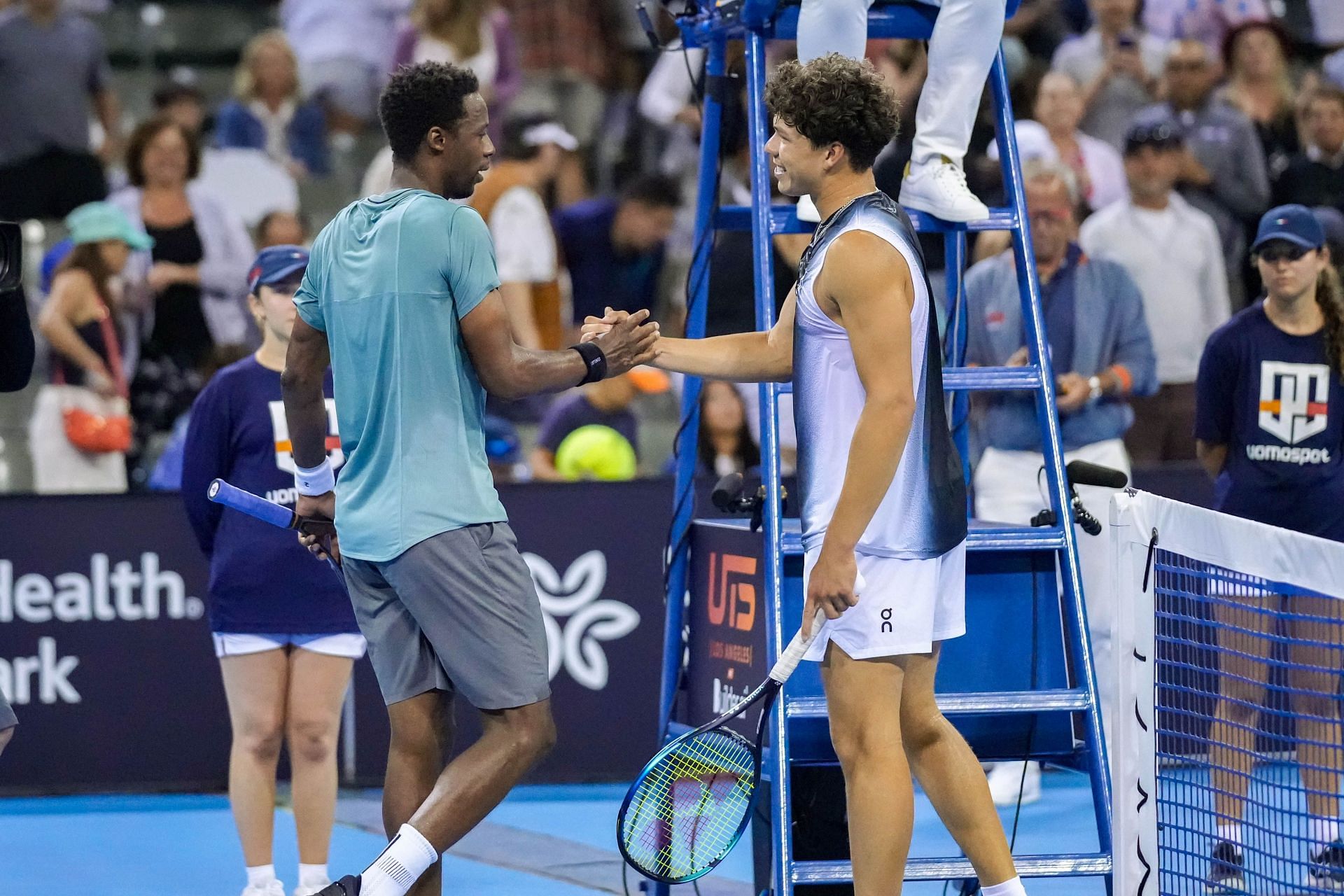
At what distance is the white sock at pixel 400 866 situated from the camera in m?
3.94

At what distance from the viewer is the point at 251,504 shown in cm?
466

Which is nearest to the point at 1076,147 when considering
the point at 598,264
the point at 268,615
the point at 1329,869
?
the point at 598,264

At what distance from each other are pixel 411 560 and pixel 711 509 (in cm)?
355

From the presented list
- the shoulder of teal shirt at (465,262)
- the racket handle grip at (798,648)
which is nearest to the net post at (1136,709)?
the racket handle grip at (798,648)

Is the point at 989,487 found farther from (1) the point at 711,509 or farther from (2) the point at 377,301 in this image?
(2) the point at 377,301

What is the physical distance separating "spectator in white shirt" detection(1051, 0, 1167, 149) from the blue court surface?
4.27 meters

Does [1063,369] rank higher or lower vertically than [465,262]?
lower

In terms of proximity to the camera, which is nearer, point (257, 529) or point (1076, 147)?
point (257, 529)

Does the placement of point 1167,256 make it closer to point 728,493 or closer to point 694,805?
point 728,493

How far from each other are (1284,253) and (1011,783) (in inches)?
93.7

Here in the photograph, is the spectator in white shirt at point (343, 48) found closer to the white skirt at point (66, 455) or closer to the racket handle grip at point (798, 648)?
the white skirt at point (66, 455)

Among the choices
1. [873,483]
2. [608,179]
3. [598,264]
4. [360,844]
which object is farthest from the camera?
[608,179]

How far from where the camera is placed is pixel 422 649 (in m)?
4.14

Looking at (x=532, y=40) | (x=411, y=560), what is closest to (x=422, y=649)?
(x=411, y=560)
